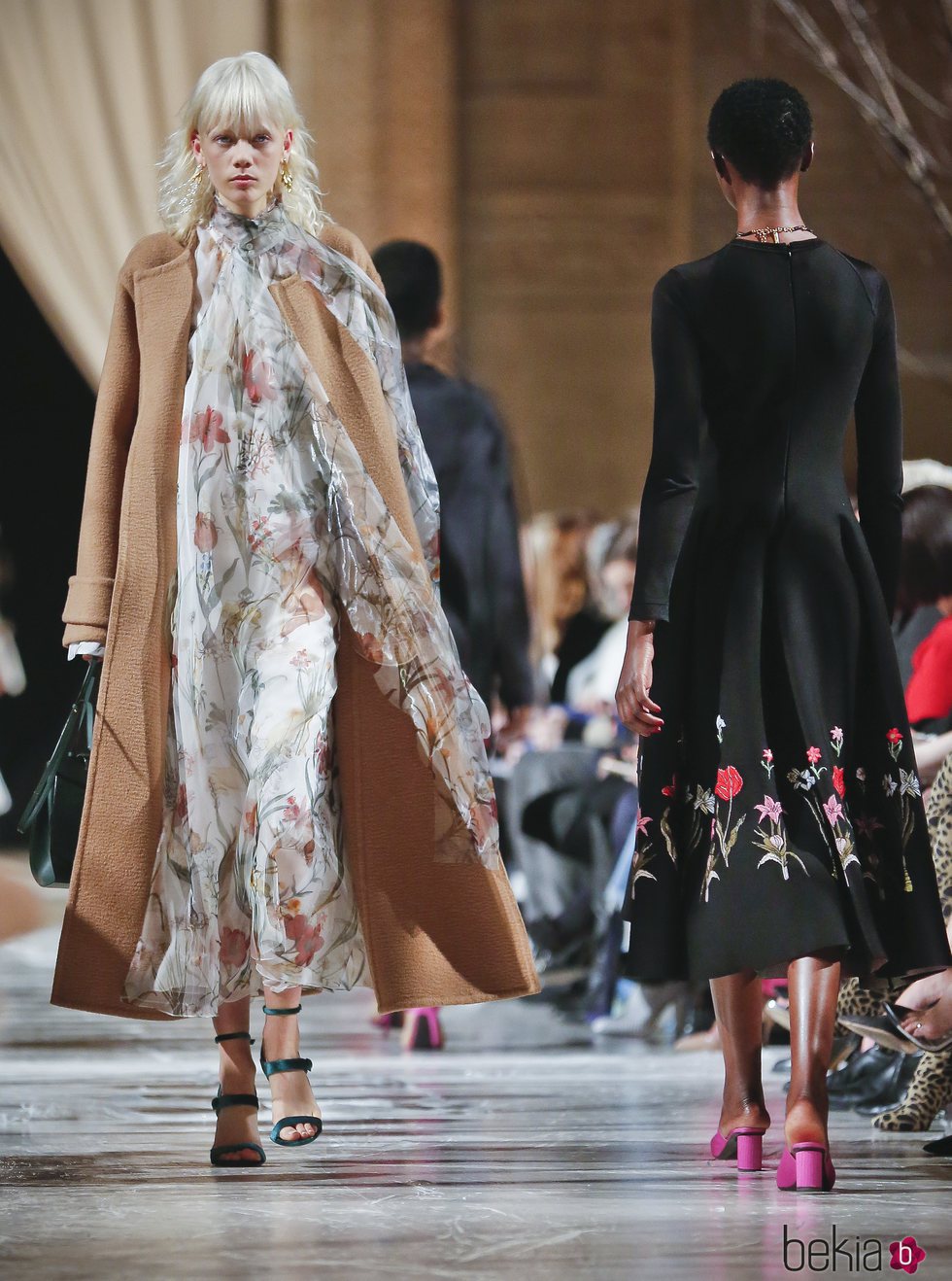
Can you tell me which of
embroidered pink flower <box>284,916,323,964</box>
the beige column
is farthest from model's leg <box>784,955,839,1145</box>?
the beige column

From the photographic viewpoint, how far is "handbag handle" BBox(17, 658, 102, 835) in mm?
2521

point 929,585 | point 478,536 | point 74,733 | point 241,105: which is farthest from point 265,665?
point 929,585

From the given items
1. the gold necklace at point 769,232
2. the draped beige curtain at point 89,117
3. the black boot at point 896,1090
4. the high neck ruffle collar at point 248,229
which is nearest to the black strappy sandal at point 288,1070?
the black boot at point 896,1090

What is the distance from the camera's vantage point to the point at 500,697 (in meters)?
3.74

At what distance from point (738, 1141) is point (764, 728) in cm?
49

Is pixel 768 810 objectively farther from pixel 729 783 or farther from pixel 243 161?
pixel 243 161

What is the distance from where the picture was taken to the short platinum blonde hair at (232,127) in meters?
2.54

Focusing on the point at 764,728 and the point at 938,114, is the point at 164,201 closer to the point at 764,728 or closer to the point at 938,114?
Answer: the point at 764,728

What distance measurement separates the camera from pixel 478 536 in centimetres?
366

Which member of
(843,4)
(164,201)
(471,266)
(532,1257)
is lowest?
(532,1257)

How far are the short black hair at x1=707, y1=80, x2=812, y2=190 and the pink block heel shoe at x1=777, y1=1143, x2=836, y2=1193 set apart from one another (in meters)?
1.14

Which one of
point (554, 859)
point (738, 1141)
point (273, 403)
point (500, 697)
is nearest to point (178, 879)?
point (273, 403)

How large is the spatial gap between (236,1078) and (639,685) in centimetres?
71

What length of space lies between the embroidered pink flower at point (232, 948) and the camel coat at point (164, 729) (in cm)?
11
